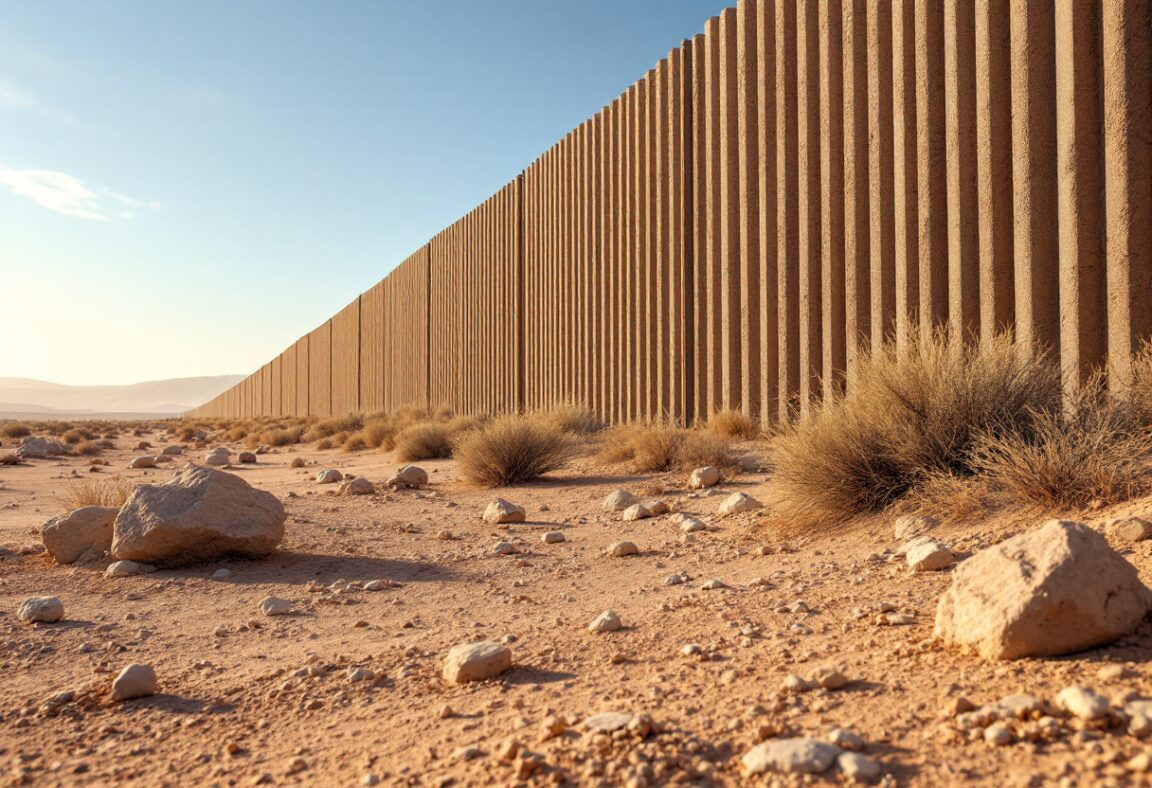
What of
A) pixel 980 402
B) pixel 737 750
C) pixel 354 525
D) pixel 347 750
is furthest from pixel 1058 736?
pixel 354 525

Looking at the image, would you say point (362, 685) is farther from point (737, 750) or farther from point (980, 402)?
point (980, 402)

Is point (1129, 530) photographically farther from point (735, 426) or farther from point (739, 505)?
point (735, 426)

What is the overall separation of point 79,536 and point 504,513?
2.87 m

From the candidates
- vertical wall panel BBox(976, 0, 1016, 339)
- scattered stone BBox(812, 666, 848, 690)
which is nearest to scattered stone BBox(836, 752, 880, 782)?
scattered stone BBox(812, 666, 848, 690)

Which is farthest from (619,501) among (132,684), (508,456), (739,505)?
(132,684)

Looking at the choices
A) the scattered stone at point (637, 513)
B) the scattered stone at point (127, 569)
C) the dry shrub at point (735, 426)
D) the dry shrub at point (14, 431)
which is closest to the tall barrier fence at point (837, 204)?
the dry shrub at point (735, 426)

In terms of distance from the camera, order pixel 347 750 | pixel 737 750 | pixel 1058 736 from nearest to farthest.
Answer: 1. pixel 1058 736
2. pixel 737 750
3. pixel 347 750

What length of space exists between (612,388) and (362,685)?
11.8m

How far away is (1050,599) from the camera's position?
7.97ft

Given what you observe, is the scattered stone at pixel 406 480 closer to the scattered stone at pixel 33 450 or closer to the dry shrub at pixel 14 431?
the scattered stone at pixel 33 450

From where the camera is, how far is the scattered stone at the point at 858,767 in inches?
75.3

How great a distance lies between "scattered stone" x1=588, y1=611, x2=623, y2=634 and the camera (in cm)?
344

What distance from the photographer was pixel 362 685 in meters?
3.02

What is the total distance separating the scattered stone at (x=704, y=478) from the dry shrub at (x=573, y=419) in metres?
4.96
